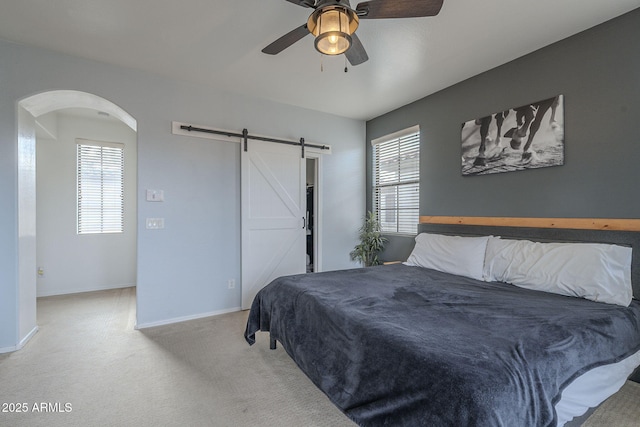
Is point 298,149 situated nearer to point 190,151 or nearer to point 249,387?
point 190,151

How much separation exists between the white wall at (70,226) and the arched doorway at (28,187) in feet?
5.22

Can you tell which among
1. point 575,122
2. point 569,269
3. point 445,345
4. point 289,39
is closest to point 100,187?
point 289,39

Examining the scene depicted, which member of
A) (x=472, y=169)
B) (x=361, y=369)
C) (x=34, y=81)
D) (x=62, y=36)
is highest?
(x=62, y=36)

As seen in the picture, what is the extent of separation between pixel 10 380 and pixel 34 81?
255 cm

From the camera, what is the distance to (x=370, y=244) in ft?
14.8

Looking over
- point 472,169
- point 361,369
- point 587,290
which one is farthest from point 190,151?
point 587,290

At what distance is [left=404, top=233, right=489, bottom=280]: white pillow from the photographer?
278 centimetres

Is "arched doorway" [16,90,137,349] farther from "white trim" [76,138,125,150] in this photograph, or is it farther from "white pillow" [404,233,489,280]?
"white pillow" [404,233,489,280]

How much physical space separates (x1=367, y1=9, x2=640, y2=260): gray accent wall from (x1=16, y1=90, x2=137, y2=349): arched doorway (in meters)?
3.81

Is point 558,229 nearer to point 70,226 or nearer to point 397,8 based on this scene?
point 397,8

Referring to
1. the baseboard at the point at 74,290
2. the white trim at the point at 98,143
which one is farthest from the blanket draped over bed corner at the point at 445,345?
the white trim at the point at 98,143

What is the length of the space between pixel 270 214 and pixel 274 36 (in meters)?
2.13

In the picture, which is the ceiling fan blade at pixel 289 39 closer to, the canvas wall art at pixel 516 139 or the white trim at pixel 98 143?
the canvas wall art at pixel 516 139

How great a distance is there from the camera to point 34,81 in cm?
271
